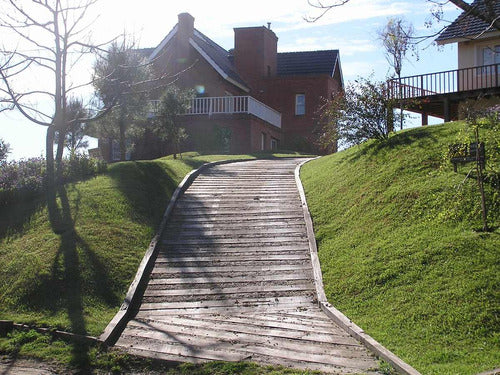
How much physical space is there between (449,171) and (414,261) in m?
4.14

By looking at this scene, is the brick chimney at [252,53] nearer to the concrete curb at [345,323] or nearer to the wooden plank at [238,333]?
the concrete curb at [345,323]

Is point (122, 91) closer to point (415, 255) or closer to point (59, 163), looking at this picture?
point (59, 163)

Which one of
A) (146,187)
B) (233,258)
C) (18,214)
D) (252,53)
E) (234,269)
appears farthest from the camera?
(252,53)

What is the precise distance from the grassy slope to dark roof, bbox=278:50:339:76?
23.8 metres

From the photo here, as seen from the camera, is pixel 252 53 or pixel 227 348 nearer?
pixel 227 348

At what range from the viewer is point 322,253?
1265 centimetres

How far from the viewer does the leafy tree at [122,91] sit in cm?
1883

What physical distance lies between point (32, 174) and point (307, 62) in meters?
27.3

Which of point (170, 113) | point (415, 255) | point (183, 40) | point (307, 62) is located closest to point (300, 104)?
point (307, 62)

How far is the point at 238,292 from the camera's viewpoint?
1136 cm

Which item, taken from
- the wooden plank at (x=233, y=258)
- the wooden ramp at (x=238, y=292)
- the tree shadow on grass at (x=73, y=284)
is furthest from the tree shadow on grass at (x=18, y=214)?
the wooden plank at (x=233, y=258)

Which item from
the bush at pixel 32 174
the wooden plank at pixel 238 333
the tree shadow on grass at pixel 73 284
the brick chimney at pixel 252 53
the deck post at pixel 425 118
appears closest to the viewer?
the wooden plank at pixel 238 333

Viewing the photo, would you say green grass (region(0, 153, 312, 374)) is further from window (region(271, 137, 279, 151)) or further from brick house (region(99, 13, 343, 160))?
window (region(271, 137, 279, 151))

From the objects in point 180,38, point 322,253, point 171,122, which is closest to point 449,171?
point 322,253
